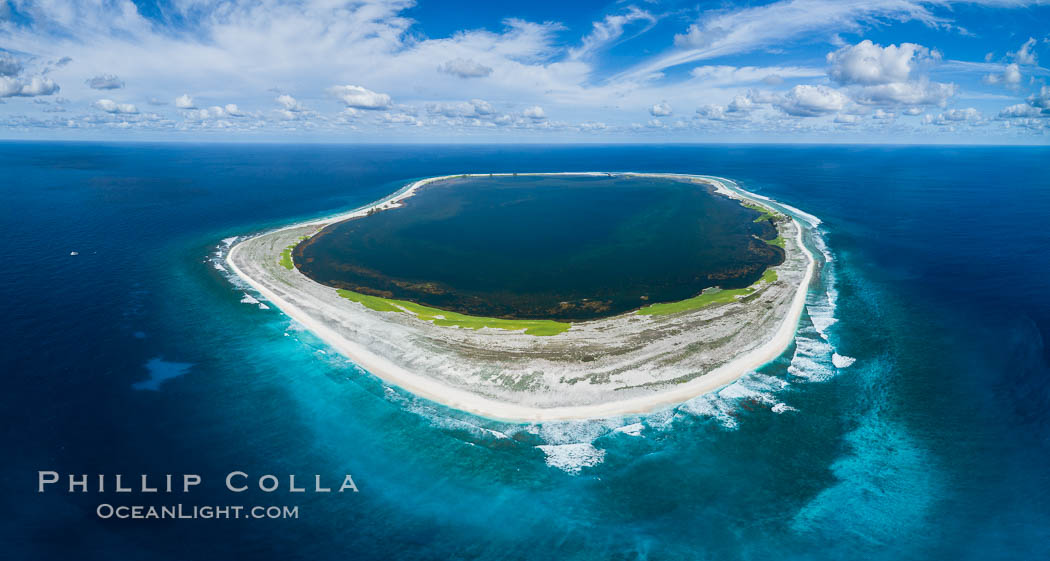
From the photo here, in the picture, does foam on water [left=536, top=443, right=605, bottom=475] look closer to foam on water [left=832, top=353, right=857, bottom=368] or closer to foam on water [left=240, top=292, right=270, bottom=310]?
foam on water [left=832, top=353, right=857, bottom=368]

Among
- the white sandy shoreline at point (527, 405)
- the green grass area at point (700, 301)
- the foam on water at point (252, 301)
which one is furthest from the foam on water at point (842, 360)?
the foam on water at point (252, 301)

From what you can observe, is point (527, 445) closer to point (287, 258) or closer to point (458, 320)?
point (458, 320)

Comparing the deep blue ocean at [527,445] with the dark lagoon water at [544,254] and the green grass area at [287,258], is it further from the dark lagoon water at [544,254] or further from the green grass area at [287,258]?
the dark lagoon water at [544,254]

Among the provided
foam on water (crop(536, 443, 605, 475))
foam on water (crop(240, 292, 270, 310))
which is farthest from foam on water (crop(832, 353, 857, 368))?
foam on water (crop(240, 292, 270, 310))

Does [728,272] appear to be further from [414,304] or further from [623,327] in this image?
[414,304]

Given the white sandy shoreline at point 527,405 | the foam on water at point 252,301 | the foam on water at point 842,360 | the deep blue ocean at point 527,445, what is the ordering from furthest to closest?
the foam on water at point 252,301
the foam on water at point 842,360
the white sandy shoreline at point 527,405
the deep blue ocean at point 527,445

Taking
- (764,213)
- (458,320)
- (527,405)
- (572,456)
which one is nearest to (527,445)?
(572,456)

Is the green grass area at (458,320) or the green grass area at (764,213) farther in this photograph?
the green grass area at (764,213)
